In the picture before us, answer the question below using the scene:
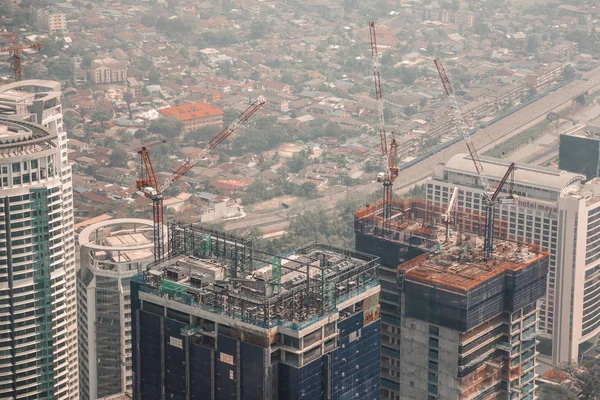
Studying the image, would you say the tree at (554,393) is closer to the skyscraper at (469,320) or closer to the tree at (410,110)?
the skyscraper at (469,320)

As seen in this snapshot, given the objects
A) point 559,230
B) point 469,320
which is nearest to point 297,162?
point 559,230

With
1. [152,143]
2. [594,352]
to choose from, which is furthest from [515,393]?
[152,143]

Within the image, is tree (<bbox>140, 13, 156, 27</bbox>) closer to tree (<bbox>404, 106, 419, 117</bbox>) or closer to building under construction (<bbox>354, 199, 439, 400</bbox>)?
tree (<bbox>404, 106, 419, 117</bbox>)

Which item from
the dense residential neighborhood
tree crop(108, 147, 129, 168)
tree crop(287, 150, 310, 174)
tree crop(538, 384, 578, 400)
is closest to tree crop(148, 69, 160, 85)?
the dense residential neighborhood

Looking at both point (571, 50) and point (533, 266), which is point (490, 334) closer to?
point (533, 266)

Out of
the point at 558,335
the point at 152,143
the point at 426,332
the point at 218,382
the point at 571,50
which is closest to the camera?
the point at 218,382
